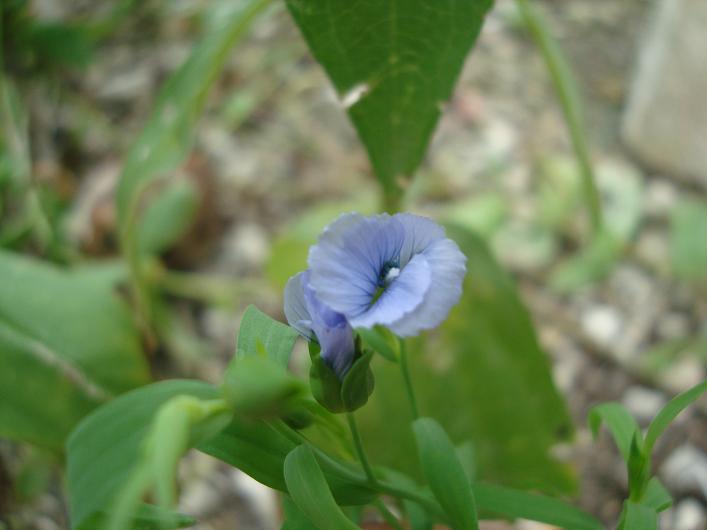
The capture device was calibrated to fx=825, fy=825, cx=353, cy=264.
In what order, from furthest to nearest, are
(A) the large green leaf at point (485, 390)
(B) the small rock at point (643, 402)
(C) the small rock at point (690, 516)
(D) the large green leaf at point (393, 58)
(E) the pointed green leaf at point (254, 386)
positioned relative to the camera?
(B) the small rock at point (643, 402) < (C) the small rock at point (690, 516) < (A) the large green leaf at point (485, 390) < (D) the large green leaf at point (393, 58) < (E) the pointed green leaf at point (254, 386)

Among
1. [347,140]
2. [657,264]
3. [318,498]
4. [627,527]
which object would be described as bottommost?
[657,264]

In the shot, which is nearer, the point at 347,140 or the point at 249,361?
the point at 249,361

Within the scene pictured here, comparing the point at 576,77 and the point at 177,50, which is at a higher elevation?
the point at 177,50

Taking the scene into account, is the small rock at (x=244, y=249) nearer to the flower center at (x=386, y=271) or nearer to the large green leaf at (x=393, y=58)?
the large green leaf at (x=393, y=58)

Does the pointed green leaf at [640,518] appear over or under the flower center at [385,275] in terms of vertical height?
under

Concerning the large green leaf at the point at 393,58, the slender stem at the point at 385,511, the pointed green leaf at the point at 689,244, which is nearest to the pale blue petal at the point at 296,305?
the slender stem at the point at 385,511

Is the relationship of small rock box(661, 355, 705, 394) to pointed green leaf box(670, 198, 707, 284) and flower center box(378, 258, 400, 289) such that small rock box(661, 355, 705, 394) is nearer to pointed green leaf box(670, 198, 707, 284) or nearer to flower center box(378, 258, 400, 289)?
pointed green leaf box(670, 198, 707, 284)

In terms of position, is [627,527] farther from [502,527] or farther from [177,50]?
[177,50]

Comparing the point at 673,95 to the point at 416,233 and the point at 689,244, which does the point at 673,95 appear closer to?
the point at 689,244

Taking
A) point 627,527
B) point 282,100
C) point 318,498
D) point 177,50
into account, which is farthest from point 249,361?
point 177,50
